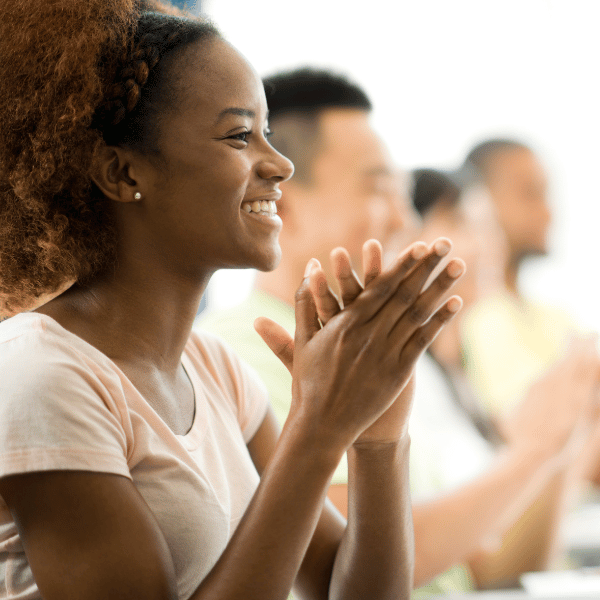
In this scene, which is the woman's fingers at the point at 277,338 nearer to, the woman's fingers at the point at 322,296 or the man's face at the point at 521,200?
the woman's fingers at the point at 322,296

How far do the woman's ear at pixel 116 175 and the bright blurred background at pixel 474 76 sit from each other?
0.68m

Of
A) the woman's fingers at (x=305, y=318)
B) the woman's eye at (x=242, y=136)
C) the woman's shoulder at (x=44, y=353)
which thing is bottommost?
the woman's shoulder at (x=44, y=353)

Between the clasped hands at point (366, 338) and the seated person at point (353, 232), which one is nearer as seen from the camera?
the clasped hands at point (366, 338)

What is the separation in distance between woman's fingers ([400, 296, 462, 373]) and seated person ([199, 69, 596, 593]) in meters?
0.56

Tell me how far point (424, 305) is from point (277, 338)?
0.19 metres

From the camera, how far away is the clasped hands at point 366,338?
23.4 inches

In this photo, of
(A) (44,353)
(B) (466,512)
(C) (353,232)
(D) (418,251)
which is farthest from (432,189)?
(A) (44,353)

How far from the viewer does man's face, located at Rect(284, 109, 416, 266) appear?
1.27m

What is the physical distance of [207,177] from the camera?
2.32 ft

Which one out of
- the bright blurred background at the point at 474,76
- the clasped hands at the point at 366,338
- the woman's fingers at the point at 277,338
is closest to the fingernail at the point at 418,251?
the clasped hands at the point at 366,338

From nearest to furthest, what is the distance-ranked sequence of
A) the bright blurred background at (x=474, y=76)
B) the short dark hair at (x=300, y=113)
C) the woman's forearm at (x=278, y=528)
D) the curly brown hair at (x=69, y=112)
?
1. the woman's forearm at (x=278, y=528)
2. the curly brown hair at (x=69, y=112)
3. the short dark hair at (x=300, y=113)
4. the bright blurred background at (x=474, y=76)

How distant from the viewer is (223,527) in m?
0.68

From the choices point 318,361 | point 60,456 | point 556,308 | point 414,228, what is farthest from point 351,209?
point 60,456

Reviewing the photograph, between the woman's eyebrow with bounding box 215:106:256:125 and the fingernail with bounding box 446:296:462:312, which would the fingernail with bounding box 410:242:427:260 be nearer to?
the fingernail with bounding box 446:296:462:312
